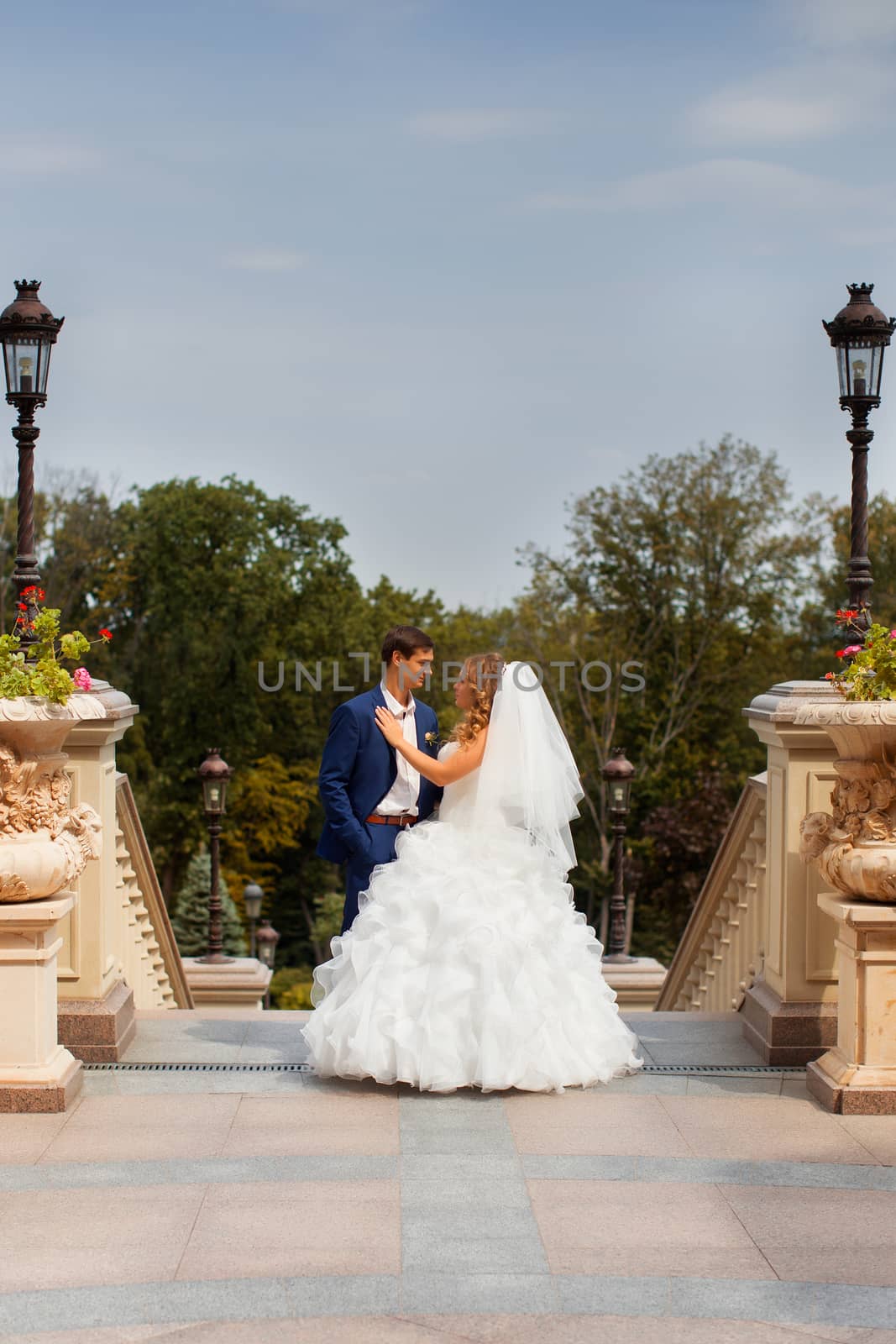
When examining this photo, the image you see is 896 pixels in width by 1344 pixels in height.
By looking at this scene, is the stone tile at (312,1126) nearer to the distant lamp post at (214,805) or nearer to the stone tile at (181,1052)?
the stone tile at (181,1052)

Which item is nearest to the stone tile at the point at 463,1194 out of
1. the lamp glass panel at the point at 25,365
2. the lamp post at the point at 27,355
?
the lamp post at the point at 27,355

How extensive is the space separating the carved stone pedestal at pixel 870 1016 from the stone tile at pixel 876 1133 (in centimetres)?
5

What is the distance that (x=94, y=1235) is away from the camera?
4922 mm

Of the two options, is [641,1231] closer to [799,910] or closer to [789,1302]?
[789,1302]

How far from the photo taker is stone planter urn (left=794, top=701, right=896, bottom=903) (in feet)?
20.8

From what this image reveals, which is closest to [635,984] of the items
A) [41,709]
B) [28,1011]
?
[28,1011]

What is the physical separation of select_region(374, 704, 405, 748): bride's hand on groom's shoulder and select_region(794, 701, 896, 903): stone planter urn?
74.7 inches

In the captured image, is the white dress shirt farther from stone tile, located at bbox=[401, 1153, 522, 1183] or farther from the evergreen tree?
the evergreen tree

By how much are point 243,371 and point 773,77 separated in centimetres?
1499

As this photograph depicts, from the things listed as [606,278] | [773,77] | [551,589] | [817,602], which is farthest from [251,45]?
[817,602]

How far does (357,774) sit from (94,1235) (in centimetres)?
300

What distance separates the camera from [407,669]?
24.2ft

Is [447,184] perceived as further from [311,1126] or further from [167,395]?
[311,1126]

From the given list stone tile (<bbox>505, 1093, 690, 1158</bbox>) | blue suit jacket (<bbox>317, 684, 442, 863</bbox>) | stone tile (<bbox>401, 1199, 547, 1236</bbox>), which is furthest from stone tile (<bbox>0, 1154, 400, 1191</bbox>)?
blue suit jacket (<bbox>317, 684, 442, 863</bbox>)
